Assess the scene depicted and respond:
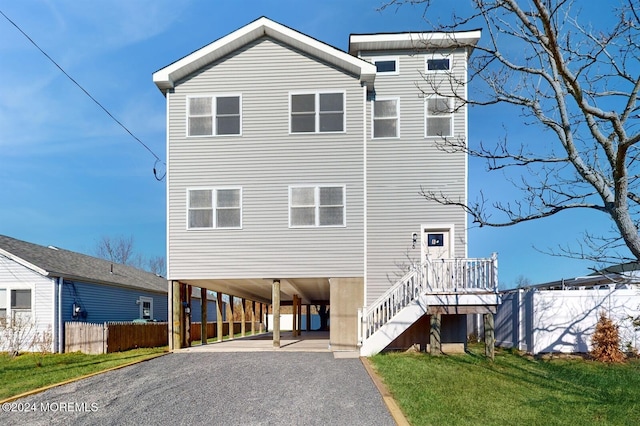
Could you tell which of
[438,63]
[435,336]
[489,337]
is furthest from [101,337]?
[438,63]

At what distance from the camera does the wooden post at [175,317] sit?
13.3 m

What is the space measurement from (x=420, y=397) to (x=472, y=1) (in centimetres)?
563

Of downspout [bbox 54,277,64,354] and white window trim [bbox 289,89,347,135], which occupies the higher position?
white window trim [bbox 289,89,347,135]

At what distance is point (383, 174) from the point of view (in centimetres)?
1352

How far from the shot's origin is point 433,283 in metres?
11.8

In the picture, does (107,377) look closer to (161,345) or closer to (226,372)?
(226,372)

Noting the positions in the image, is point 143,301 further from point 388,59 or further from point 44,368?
point 388,59

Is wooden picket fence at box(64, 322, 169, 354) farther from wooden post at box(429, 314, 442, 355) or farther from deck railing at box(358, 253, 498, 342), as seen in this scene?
wooden post at box(429, 314, 442, 355)

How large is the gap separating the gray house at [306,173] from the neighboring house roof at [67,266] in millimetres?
5515

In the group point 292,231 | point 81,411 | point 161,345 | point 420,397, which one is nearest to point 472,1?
point 420,397

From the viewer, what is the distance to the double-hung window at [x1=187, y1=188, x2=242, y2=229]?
1330 centimetres

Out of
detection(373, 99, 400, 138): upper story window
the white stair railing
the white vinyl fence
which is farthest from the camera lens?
detection(373, 99, 400, 138): upper story window

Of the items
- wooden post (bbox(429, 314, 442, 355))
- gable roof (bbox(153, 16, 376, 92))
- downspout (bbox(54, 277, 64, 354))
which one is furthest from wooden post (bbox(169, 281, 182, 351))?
wooden post (bbox(429, 314, 442, 355))

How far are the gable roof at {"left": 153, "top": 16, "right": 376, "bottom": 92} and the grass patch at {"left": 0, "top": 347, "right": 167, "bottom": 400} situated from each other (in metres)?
7.80
